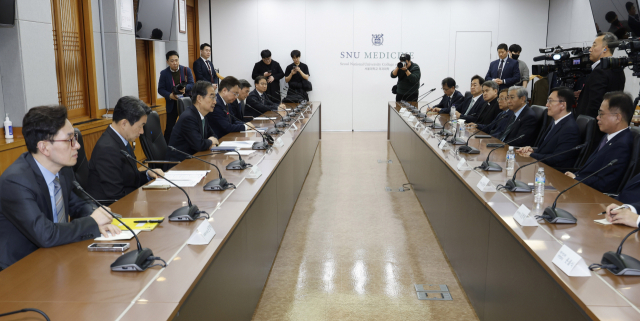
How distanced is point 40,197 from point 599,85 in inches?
175

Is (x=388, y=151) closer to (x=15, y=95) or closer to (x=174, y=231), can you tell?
(x=15, y=95)

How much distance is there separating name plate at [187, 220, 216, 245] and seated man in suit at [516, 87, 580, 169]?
261 cm

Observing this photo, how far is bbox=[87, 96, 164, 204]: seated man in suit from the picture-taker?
9.11 ft

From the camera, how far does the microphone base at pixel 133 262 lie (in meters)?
1.58

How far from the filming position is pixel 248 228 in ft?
7.94

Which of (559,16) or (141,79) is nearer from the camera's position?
(141,79)

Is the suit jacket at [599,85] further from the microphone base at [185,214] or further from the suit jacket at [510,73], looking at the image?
the microphone base at [185,214]

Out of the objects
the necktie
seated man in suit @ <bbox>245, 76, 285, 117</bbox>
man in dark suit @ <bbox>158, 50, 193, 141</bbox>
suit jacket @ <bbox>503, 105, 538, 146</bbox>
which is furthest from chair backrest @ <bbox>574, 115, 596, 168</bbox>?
man in dark suit @ <bbox>158, 50, 193, 141</bbox>

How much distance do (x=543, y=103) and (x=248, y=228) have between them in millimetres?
7211

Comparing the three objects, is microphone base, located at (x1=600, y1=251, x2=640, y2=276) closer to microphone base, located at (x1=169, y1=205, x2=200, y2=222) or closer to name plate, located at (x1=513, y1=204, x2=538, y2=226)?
name plate, located at (x1=513, y1=204, x2=538, y2=226)

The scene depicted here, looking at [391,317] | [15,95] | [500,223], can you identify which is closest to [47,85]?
[15,95]

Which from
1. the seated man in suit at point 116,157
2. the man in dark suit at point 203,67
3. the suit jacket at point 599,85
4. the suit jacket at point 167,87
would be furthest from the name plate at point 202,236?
the man in dark suit at point 203,67

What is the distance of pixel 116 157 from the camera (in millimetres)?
2797

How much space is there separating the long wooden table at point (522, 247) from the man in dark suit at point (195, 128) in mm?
1847
